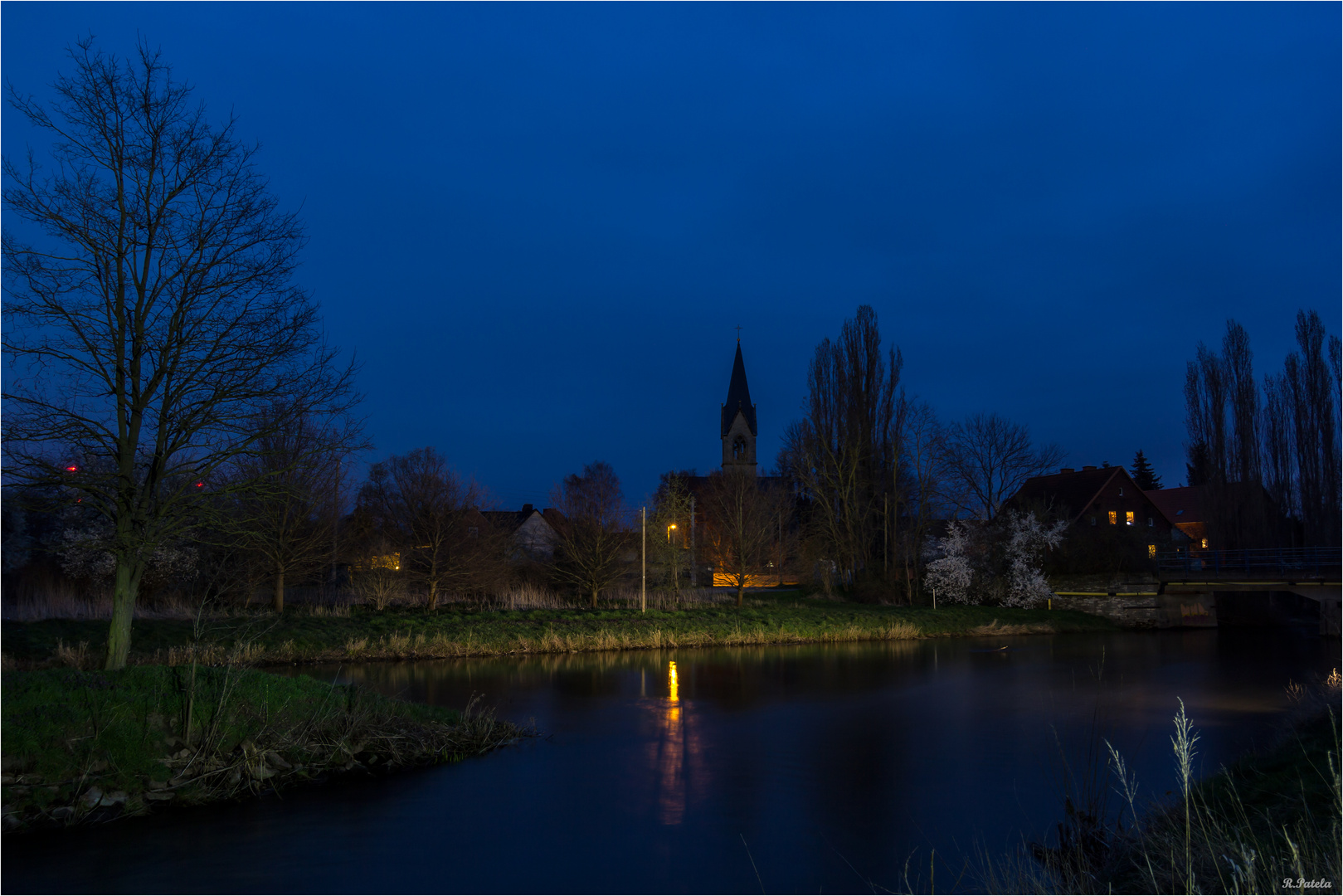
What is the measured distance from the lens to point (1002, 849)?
27.6 ft

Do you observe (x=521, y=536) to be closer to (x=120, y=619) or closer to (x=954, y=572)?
(x=954, y=572)

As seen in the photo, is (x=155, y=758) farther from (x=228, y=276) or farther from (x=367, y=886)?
(x=228, y=276)

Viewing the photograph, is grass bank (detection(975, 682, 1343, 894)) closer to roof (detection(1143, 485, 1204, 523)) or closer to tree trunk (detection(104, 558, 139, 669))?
tree trunk (detection(104, 558, 139, 669))

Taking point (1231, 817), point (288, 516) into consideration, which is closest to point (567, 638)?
point (288, 516)

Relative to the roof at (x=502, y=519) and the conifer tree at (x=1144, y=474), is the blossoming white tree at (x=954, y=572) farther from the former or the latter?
the conifer tree at (x=1144, y=474)

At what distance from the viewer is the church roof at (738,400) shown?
73875mm

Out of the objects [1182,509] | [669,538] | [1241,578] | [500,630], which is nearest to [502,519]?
[669,538]

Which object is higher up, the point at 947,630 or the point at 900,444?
the point at 900,444

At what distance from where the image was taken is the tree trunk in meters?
9.81

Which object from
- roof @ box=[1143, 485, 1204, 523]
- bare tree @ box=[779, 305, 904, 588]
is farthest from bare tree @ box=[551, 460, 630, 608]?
roof @ box=[1143, 485, 1204, 523]

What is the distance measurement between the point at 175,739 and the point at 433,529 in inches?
756

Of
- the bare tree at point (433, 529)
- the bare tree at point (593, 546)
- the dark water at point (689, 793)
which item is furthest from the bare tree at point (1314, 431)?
the bare tree at point (433, 529)

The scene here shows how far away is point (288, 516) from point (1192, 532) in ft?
191

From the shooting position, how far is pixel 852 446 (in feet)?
125
